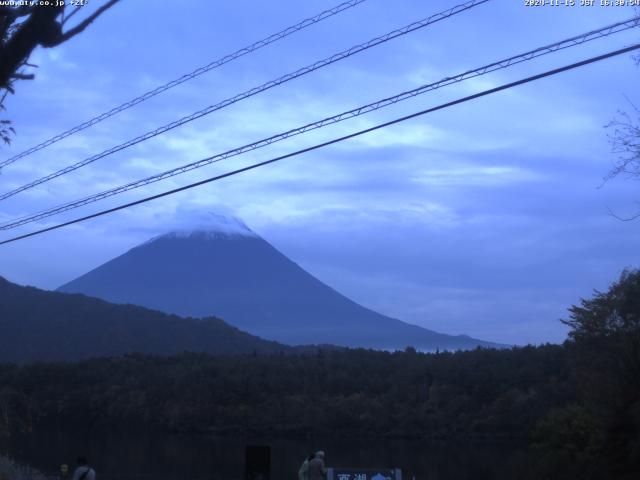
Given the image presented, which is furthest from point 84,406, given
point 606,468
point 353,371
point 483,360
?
point 606,468

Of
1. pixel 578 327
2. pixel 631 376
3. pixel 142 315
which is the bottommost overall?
pixel 631 376

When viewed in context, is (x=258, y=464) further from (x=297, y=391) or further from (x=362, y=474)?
(x=297, y=391)

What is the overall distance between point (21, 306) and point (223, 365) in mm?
51767

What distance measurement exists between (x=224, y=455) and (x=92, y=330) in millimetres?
72273

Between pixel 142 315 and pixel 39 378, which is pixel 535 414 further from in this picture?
pixel 142 315

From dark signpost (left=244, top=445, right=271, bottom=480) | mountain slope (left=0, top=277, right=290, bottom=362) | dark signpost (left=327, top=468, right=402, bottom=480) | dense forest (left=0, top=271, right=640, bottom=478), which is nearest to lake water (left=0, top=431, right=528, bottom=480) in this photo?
dense forest (left=0, top=271, right=640, bottom=478)

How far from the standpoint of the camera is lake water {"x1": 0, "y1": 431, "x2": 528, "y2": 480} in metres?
30.1

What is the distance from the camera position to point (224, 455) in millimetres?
43812

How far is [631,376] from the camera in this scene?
17094 millimetres

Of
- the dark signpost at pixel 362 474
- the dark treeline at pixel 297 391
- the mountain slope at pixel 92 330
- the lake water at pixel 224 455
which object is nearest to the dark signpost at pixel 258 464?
the dark signpost at pixel 362 474

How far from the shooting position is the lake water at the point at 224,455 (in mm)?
30078

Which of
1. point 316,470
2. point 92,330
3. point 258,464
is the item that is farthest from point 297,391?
point 258,464

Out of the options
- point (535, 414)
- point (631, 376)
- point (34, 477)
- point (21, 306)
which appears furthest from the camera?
point (21, 306)

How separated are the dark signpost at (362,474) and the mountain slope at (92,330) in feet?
291
